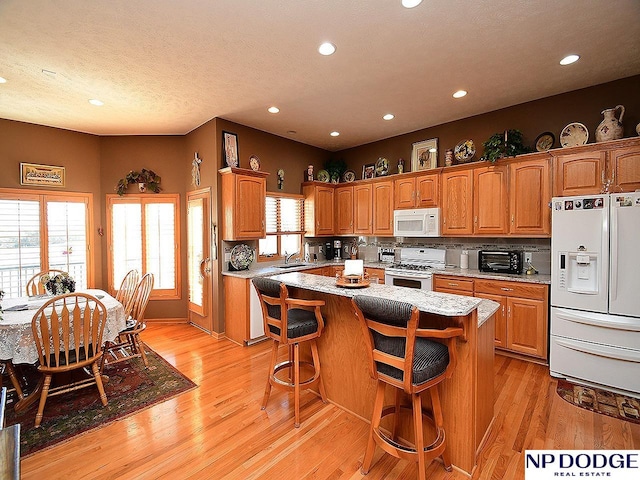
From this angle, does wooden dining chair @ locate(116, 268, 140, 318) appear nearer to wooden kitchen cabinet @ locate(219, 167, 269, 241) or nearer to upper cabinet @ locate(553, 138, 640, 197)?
wooden kitchen cabinet @ locate(219, 167, 269, 241)

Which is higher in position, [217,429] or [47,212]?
[47,212]

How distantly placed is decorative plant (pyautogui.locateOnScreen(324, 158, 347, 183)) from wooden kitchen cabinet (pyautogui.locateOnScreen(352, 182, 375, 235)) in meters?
0.51

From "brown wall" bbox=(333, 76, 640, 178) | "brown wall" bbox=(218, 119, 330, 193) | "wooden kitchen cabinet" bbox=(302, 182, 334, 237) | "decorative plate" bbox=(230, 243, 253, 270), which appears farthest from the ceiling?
"decorative plate" bbox=(230, 243, 253, 270)

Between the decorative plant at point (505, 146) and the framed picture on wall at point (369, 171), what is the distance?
6.50 ft

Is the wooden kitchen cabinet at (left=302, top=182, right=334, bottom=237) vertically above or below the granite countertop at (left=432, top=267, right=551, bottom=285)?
above

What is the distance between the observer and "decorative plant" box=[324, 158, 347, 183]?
18.7 ft

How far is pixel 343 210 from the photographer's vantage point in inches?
219

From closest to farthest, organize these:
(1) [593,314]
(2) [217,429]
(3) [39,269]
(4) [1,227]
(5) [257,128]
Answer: (2) [217,429], (1) [593,314], (4) [1,227], (3) [39,269], (5) [257,128]

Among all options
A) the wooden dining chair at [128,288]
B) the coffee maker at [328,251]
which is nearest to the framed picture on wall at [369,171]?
the coffee maker at [328,251]

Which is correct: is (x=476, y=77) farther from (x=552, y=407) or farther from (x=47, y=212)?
(x=47, y=212)

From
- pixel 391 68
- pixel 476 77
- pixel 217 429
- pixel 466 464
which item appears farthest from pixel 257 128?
pixel 466 464

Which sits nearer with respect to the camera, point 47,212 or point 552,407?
point 552,407

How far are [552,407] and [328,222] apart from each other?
12.9 feet

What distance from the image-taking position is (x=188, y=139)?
15.7 feet
